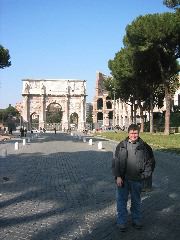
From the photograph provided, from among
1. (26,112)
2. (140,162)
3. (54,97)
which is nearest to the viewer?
(140,162)

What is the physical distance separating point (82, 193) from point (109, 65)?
184 ft

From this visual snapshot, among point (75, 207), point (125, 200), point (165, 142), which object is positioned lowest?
point (75, 207)

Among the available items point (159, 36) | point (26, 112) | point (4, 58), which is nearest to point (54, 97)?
point (26, 112)

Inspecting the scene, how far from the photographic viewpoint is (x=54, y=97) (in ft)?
376

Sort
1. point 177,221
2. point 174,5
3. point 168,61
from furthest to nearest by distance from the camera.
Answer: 1. point 168,61
2. point 174,5
3. point 177,221

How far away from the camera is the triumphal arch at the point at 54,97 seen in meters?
112

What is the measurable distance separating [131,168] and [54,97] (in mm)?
108084

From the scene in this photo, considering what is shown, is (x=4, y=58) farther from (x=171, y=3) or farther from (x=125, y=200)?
(x=125, y=200)

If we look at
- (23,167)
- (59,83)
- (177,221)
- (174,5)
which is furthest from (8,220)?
(59,83)

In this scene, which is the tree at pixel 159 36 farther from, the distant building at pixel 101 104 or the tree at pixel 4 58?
the distant building at pixel 101 104

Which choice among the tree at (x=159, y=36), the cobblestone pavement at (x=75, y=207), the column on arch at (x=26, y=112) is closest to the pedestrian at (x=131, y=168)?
the cobblestone pavement at (x=75, y=207)

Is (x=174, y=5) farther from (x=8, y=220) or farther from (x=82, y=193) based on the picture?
(x=8, y=220)

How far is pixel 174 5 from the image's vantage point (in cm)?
3209

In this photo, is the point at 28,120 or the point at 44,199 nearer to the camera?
the point at 44,199
